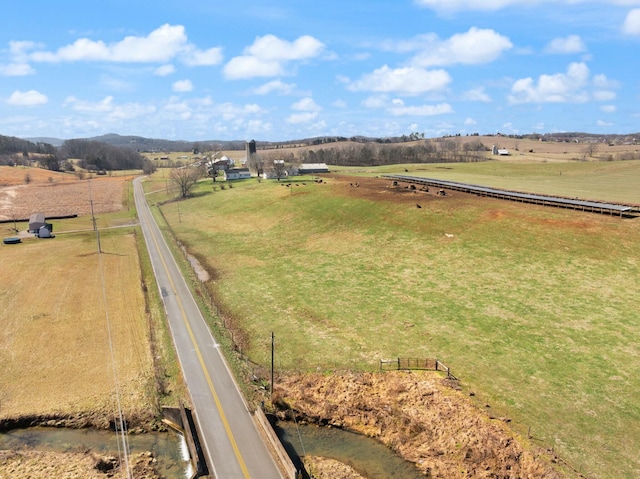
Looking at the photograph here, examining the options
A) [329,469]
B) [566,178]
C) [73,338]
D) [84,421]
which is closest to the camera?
[329,469]

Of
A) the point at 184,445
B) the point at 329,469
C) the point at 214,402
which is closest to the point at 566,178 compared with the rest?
the point at 329,469

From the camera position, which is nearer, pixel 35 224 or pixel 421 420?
pixel 421 420

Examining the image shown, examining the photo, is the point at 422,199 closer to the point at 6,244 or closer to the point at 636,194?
the point at 636,194

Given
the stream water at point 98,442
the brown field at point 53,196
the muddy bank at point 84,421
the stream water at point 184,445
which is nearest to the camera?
the stream water at point 184,445

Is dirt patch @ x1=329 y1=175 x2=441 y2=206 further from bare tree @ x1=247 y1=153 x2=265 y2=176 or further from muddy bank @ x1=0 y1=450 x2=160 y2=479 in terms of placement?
muddy bank @ x1=0 y1=450 x2=160 y2=479

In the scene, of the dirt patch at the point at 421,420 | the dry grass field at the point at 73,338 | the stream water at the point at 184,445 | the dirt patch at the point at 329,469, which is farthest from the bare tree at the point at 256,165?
the dirt patch at the point at 329,469

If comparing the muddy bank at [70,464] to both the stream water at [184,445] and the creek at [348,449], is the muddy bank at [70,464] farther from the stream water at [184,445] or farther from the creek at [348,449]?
the creek at [348,449]

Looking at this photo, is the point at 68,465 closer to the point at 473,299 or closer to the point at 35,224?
the point at 473,299
